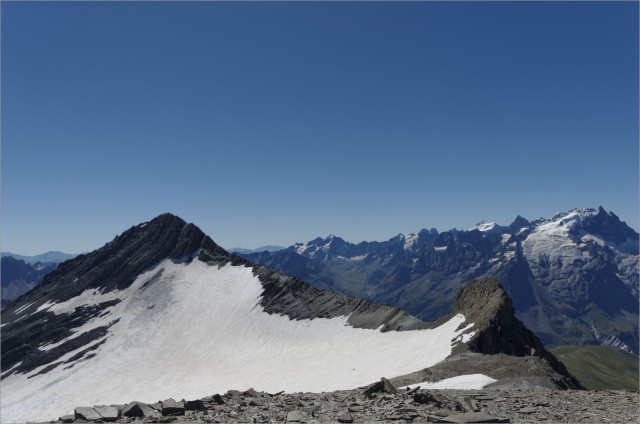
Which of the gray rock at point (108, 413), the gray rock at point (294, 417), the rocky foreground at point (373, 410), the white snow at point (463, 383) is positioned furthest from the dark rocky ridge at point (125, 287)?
the gray rock at point (108, 413)

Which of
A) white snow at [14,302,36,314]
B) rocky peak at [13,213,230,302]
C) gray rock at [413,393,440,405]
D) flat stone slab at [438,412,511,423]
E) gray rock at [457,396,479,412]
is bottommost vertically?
gray rock at [457,396,479,412]

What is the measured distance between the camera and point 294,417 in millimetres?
18891

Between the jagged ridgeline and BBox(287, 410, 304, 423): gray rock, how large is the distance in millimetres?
26620

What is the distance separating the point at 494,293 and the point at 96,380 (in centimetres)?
7219

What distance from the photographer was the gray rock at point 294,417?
1864 centimetres

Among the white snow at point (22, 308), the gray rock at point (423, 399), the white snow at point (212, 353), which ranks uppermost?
the white snow at point (22, 308)

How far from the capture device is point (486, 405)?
2212cm

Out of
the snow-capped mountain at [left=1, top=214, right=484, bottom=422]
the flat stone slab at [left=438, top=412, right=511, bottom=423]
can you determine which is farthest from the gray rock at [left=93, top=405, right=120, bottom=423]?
the snow-capped mountain at [left=1, top=214, right=484, bottom=422]

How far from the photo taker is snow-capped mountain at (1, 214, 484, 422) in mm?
66688

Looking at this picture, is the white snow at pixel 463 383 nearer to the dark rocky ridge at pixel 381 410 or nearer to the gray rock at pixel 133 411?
the dark rocky ridge at pixel 381 410

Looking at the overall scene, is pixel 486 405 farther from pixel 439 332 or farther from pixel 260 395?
pixel 439 332

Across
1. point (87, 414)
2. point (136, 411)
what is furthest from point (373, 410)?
point (87, 414)

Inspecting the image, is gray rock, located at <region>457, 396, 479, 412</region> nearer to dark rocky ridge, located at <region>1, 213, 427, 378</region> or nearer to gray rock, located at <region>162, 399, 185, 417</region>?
gray rock, located at <region>162, 399, 185, 417</region>

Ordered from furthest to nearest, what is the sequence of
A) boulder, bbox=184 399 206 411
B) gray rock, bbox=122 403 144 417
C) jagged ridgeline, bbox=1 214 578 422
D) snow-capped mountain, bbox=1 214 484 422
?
snow-capped mountain, bbox=1 214 484 422, jagged ridgeline, bbox=1 214 578 422, boulder, bbox=184 399 206 411, gray rock, bbox=122 403 144 417
